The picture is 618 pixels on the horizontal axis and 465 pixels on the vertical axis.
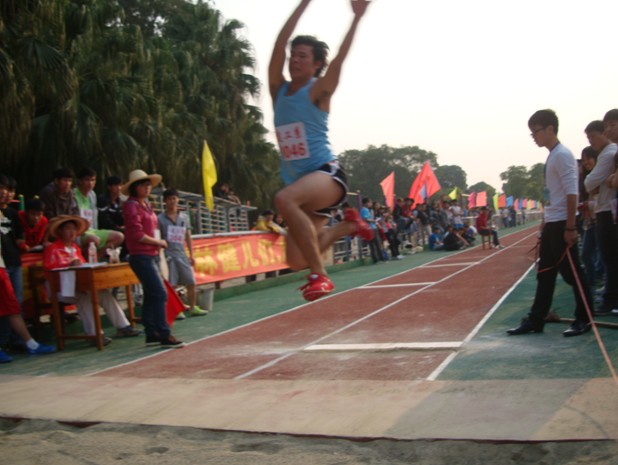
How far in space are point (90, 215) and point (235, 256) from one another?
4888mm

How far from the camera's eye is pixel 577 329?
5.73m

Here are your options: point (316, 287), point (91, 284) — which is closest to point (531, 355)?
point (316, 287)

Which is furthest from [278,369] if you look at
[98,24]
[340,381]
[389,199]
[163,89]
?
[163,89]

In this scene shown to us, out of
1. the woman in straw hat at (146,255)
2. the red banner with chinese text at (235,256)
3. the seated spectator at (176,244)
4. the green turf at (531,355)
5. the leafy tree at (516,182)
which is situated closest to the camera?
the green turf at (531,355)

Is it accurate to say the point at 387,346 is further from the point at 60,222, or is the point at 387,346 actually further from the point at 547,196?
the point at 60,222

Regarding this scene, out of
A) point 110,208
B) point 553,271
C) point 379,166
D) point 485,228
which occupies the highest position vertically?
point 379,166

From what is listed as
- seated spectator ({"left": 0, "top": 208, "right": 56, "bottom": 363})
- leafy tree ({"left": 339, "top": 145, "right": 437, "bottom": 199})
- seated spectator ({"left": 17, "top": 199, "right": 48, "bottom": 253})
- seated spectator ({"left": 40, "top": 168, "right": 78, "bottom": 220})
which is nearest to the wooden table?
seated spectator ({"left": 0, "top": 208, "right": 56, "bottom": 363})

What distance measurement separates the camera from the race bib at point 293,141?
3.45 metres

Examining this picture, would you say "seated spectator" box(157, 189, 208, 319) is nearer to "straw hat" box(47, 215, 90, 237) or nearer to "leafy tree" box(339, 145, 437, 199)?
"straw hat" box(47, 215, 90, 237)

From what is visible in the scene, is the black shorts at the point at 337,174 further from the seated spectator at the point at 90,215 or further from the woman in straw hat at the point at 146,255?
the seated spectator at the point at 90,215

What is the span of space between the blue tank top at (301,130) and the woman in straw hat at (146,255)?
12.6ft

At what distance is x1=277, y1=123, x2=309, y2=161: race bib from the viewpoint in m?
3.45

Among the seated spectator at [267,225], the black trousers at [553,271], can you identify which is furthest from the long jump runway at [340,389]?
the seated spectator at [267,225]

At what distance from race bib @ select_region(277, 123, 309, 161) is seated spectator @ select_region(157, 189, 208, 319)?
5.25m
